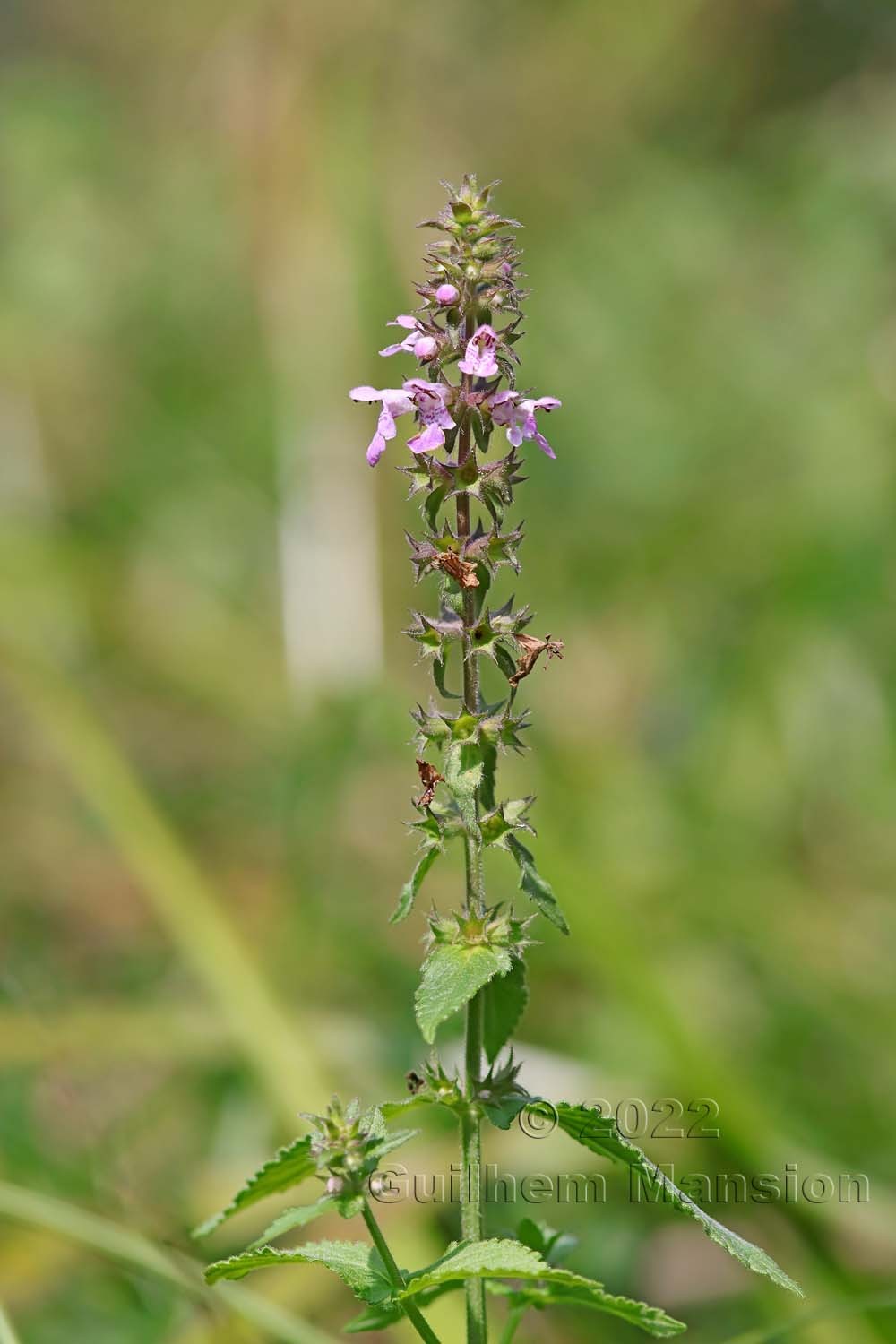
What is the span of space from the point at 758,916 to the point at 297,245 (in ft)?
17.3

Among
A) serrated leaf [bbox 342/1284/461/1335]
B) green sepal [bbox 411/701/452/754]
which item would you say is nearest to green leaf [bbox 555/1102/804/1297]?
serrated leaf [bbox 342/1284/461/1335]

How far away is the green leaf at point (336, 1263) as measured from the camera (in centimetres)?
150

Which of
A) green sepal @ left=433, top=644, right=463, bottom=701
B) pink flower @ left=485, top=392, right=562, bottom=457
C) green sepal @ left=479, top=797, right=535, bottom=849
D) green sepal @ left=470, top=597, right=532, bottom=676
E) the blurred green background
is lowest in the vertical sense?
green sepal @ left=479, top=797, right=535, bottom=849

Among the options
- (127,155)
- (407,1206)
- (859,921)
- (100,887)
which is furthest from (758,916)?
(127,155)

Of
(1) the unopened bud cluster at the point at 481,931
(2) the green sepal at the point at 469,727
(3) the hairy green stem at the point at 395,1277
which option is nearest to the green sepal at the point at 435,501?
(2) the green sepal at the point at 469,727

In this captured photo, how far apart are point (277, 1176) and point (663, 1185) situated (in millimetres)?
495

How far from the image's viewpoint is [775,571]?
19.0 feet

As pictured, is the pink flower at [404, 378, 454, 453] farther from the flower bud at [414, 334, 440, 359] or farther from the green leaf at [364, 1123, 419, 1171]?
the green leaf at [364, 1123, 419, 1171]

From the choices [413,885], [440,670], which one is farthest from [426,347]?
[413,885]

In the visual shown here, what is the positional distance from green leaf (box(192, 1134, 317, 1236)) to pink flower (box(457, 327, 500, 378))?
35.6 inches

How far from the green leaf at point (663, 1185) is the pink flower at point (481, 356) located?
836mm

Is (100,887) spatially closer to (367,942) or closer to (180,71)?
(367,942)

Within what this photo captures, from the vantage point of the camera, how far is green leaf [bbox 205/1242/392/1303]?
4.91 feet

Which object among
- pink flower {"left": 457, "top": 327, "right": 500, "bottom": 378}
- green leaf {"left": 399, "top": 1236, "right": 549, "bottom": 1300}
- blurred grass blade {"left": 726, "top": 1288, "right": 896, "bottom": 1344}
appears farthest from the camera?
blurred grass blade {"left": 726, "top": 1288, "right": 896, "bottom": 1344}
